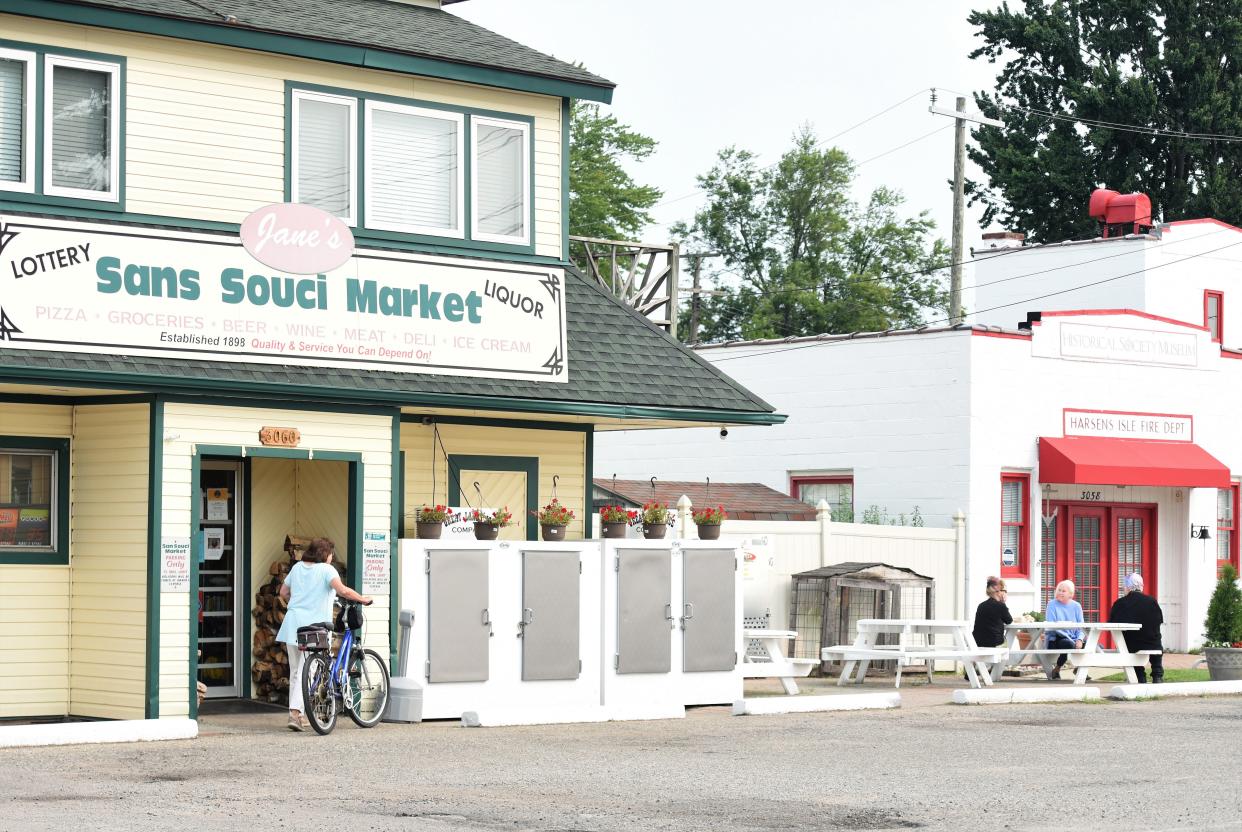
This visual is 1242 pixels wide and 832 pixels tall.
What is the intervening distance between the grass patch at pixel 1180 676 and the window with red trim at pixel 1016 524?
2.43 metres

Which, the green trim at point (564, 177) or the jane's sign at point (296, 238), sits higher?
the green trim at point (564, 177)

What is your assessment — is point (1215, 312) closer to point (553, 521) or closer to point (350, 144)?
point (553, 521)

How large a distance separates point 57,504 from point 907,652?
30.2ft

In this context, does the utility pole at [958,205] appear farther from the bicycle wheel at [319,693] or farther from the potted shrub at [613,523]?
Result: the bicycle wheel at [319,693]

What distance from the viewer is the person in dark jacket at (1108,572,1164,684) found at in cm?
2327

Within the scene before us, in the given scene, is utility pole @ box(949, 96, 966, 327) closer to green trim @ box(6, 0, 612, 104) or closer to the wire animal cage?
the wire animal cage

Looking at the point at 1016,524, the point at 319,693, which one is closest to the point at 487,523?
the point at 319,693

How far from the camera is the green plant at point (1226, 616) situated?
26.6 metres

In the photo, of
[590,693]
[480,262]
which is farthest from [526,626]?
[480,262]

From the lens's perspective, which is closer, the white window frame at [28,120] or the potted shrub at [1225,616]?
the white window frame at [28,120]

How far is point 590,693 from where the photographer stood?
18.3 m

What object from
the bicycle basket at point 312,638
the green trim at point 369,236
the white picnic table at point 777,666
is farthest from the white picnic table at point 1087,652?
the bicycle basket at point 312,638

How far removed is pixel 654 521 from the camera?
62.6ft

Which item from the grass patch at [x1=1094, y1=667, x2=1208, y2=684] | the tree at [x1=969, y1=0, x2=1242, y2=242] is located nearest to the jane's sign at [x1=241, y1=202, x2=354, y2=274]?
the grass patch at [x1=1094, y1=667, x2=1208, y2=684]
